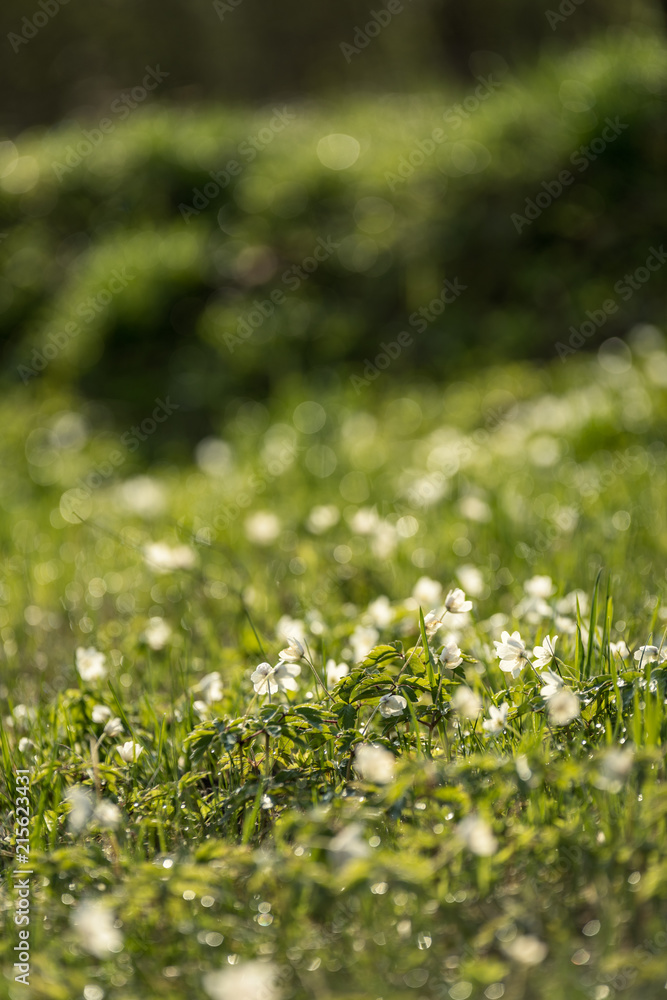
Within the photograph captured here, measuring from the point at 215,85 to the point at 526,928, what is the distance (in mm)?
19612

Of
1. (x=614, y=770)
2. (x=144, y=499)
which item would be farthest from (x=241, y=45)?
(x=614, y=770)

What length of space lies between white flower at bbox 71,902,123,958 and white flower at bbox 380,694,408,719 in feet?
2.21

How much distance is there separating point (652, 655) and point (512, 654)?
0.96 feet

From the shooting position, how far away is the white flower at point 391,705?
196 cm

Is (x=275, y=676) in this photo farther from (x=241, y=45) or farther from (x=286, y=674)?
(x=241, y=45)

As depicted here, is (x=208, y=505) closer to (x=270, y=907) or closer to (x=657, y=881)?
(x=270, y=907)

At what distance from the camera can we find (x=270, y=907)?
1.67 m

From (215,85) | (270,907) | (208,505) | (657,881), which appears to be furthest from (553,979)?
(215,85)

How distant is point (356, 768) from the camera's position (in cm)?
196

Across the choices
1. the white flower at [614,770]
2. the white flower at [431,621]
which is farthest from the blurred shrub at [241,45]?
the white flower at [614,770]

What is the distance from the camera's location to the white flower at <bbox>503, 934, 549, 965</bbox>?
1432mm

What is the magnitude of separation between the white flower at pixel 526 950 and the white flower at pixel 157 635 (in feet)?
4.90

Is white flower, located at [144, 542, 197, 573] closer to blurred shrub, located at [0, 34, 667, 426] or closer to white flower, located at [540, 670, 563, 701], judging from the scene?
white flower, located at [540, 670, 563, 701]

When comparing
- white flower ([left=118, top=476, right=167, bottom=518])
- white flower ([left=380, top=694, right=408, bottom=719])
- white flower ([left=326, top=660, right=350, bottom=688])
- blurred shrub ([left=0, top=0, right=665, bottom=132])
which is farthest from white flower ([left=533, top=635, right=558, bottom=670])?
blurred shrub ([left=0, top=0, right=665, bottom=132])
